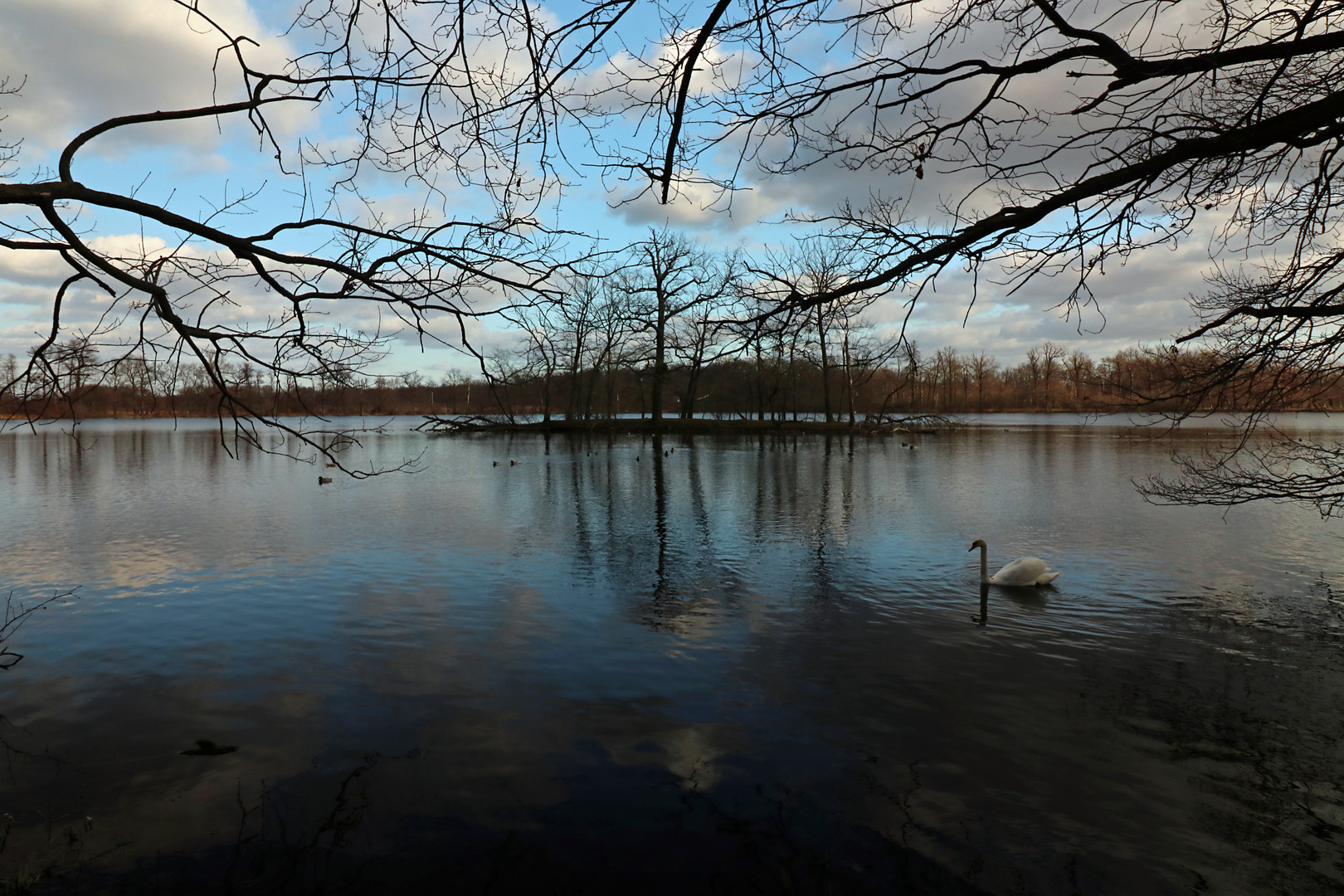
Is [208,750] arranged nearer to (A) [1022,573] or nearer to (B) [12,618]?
(B) [12,618]

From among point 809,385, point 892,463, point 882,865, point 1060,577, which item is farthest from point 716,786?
point 809,385

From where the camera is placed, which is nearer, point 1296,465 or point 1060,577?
point 1060,577

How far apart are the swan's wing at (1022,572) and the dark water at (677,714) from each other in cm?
25

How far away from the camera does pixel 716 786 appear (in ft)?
18.6

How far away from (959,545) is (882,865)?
10.1 metres

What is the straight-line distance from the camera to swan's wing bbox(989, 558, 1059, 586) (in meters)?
10.9

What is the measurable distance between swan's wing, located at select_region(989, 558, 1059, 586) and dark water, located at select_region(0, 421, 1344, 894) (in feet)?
0.81

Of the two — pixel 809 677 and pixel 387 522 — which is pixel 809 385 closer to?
pixel 387 522

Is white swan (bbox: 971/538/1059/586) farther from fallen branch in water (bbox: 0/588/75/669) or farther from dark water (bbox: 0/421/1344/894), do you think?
fallen branch in water (bbox: 0/588/75/669)

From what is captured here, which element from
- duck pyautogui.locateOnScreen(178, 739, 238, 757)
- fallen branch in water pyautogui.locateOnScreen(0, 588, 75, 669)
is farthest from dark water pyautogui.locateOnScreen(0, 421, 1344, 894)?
fallen branch in water pyautogui.locateOnScreen(0, 588, 75, 669)

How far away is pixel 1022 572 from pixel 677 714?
20.8 feet

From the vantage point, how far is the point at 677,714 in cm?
684

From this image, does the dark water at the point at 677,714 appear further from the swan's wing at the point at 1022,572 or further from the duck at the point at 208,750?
the swan's wing at the point at 1022,572

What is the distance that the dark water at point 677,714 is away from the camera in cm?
486
